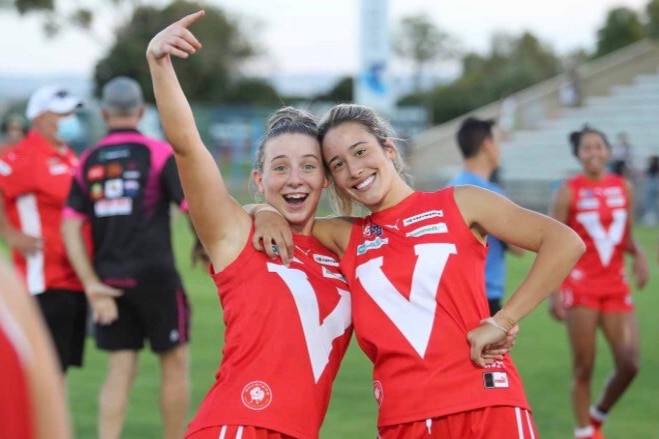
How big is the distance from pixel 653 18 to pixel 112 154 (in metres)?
38.8

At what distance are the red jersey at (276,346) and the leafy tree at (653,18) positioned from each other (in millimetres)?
36547

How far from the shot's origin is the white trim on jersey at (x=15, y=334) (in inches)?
62.1

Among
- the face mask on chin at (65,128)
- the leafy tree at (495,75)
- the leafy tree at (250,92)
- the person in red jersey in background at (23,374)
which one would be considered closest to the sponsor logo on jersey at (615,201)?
the face mask on chin at (65,128)

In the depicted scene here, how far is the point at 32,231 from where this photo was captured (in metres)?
7.20

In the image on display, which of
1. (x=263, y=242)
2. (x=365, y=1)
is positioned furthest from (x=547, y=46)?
(x=263, y=242)

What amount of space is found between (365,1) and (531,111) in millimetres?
12935

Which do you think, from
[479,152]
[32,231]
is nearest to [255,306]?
[479,152]

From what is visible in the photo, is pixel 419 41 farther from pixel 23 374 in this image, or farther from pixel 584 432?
pixel 23 374

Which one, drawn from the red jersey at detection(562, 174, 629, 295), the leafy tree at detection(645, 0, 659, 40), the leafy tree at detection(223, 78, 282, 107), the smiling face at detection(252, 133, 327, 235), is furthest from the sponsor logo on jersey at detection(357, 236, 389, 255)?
the leafy tree at detection(223, 78, 282, 107)

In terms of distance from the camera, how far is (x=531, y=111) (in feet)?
120

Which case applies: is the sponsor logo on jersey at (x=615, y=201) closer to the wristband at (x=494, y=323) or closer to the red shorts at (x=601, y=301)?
the red shorts at (x=601, y=301)

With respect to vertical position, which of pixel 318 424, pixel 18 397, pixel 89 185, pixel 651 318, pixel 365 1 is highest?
pixel 365 1

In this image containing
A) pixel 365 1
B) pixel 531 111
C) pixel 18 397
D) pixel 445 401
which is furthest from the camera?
pixel 531 111

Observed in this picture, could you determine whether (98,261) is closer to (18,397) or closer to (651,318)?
(18,397)
